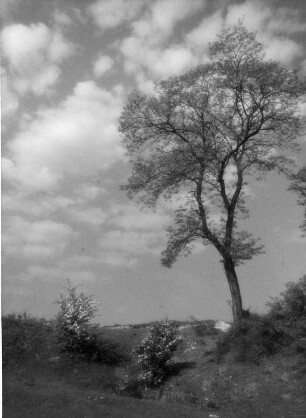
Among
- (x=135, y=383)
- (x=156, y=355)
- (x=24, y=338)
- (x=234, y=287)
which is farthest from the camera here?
(x=234, y=287)

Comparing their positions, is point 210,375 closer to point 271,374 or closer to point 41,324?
point 271,374

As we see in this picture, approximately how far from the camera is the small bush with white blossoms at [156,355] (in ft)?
39.0

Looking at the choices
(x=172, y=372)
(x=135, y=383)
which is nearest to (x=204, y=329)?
(x=172, y=372)

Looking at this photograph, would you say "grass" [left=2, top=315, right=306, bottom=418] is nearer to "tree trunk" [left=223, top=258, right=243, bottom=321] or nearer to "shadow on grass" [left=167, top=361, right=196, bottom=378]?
"shadow on grass" [left=167, top=361, right=196, bottom=378]

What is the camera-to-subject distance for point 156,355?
486 inches

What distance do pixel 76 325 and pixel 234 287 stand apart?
7.00 metres

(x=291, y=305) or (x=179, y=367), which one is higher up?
(x=291, y=305)

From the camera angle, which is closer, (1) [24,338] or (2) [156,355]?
(2) [156,355]

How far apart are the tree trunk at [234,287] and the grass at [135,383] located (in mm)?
1274

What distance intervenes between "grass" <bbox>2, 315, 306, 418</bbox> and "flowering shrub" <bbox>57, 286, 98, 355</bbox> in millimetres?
493

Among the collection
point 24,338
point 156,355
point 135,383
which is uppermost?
point 24,338

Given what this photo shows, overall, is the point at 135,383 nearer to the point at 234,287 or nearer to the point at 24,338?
the point at 24,338

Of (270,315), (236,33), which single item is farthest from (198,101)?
(270,315)

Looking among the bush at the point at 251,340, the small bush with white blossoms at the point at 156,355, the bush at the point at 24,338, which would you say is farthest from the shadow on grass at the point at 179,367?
the bush at the point at 24,338
